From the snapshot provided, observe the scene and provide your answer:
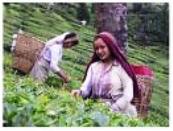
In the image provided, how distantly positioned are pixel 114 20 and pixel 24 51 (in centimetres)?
86

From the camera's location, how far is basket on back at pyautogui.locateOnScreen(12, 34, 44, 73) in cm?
416

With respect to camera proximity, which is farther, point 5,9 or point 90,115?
point 5,9

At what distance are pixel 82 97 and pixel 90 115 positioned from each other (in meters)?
0.47

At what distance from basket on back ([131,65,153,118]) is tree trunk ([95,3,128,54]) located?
24cm

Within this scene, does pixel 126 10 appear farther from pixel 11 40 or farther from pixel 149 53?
pixel 11 40

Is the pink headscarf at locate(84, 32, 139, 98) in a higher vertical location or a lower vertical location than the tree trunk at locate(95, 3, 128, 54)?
lower

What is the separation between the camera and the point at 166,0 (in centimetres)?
424

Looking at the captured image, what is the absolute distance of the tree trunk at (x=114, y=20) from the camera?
165 inches

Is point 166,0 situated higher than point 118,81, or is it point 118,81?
point 166,0

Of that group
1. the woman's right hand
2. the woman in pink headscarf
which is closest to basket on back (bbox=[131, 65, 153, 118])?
the woman in pink headscarf

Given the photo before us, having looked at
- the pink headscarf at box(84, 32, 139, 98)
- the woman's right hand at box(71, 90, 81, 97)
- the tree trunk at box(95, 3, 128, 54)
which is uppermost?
the tree trunk at box(95, 3, 128, 54)

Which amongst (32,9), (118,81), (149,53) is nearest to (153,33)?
(149,53)

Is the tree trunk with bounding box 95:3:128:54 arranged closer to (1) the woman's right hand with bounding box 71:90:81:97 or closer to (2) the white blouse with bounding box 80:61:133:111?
(2) the white blouse with bounding box 80:61:133:111

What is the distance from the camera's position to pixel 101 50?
165 inches
